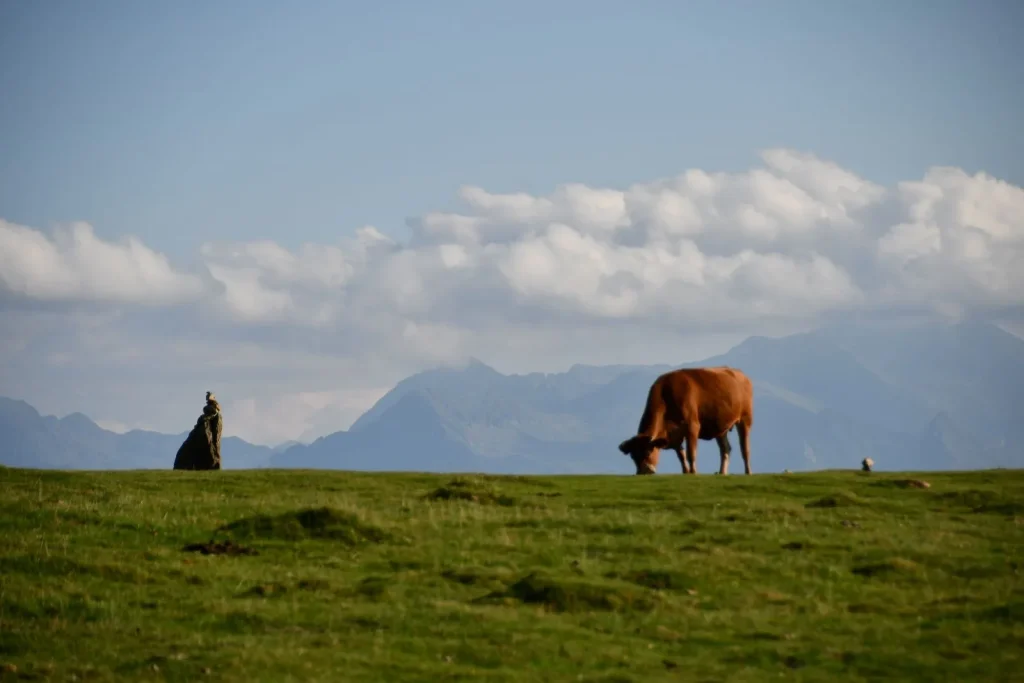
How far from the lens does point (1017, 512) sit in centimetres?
3694

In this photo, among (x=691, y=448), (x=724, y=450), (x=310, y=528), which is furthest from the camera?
(x=724, y=450)

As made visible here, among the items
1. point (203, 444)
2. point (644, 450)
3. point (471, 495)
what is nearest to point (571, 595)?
point (471, 495)

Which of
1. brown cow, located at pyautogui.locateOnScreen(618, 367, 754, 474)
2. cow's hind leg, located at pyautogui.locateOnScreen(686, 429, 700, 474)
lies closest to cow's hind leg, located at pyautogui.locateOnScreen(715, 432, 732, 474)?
brown cow, located at pyautogui.locateOnScreen(618, 367, 754, 474)

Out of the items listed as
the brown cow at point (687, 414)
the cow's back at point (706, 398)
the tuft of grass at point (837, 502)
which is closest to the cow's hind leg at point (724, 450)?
the brown cow at point (687, 414)

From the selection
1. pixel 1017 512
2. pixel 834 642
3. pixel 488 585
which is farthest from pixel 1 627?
pixel 1017 512

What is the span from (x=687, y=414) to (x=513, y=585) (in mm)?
27709

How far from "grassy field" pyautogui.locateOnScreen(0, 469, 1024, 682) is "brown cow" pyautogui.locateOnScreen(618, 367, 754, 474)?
34.6 feet

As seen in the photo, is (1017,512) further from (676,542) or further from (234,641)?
(234,641)

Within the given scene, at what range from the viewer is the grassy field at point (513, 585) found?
2169 cm

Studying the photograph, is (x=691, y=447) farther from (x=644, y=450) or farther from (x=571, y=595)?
(x=571, y=595)

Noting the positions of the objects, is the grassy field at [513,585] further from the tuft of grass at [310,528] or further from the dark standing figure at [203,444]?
the dark standing figure at [203,444]

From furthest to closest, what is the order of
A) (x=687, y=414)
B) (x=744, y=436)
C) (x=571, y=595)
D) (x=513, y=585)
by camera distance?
(x=744, y=436), (x=687, y=414), (x=513, y=585), (x=571, y=595)

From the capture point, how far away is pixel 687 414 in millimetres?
53438

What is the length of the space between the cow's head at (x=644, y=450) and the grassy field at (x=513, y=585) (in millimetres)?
9708
